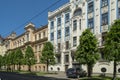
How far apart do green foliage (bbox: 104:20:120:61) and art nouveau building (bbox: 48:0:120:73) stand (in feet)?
35.5

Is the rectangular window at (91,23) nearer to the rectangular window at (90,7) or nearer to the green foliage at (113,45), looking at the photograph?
the rectangular window at (90,7)

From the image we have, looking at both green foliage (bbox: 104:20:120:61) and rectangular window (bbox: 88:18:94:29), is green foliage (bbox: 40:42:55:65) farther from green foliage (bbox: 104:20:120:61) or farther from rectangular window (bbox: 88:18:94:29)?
green foliage (bbox: 104:20:120:61)

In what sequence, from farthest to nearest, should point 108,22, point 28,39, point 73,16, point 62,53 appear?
point 28,39, point 62,53, point 73,16, point 108,22

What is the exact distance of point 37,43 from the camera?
8225cm

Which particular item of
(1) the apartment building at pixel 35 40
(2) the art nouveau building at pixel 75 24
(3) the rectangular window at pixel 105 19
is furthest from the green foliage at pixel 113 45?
(1) the apartment building at pixel 35 40

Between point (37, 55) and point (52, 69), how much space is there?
1506 centimetres

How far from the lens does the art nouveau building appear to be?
48.5m

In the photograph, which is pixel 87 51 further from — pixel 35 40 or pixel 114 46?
pixel 35 40

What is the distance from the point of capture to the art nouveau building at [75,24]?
48472 mm

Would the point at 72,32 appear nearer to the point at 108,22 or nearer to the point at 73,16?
the point at 73,16

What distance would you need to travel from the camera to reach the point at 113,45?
112 feet

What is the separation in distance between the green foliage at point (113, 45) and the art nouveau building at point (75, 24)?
10.8 m

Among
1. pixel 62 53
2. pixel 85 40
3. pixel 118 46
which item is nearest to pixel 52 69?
pixel 62 53

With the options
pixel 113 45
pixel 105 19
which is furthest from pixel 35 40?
pixel 113 45
